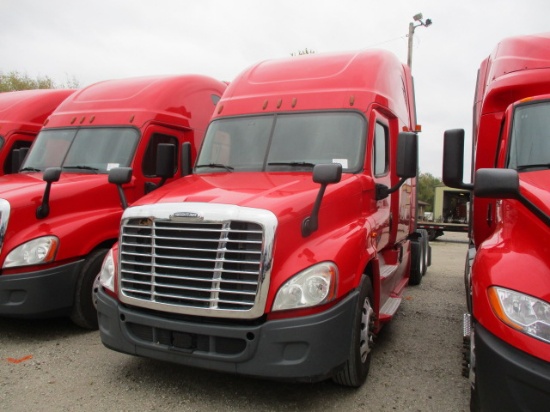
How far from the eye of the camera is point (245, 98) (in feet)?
17.9

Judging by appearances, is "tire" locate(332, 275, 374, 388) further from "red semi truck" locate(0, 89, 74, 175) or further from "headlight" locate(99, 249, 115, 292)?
"red semi truck" locate(0, 89, 74, 175)

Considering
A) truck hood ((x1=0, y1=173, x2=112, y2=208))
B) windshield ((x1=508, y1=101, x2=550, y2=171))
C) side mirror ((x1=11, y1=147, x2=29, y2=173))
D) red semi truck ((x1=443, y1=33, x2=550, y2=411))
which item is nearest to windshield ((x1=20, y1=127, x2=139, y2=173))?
truck hood ((x1=0, y1=173, x2=112, y2=208))

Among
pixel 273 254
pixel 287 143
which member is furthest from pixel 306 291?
pixel 287 143

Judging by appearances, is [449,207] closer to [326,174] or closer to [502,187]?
[326,174]

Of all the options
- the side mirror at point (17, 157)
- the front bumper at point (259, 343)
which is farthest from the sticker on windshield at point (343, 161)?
the side mirror at point (17, 157)

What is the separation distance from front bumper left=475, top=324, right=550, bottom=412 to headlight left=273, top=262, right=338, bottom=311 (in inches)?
41.3

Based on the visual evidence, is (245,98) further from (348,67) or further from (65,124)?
(65,124)

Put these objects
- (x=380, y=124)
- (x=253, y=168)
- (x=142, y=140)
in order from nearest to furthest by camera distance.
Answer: (x=253, y=168)
(x=380, y=124)
(x=142, y=140)

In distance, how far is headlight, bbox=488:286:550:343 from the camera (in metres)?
2.56

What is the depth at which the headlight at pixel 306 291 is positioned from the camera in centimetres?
336

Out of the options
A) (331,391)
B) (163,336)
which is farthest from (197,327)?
(331,391)

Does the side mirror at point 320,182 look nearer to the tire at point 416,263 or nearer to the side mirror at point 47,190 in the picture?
the side mirror at point 47,190

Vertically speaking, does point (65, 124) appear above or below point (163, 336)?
above

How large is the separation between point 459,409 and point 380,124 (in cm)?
286
